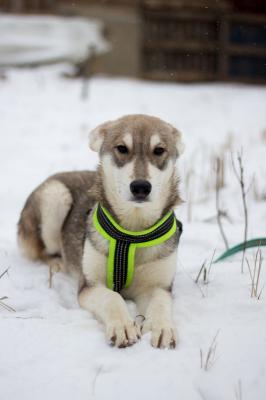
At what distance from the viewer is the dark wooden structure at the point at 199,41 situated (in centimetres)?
1391

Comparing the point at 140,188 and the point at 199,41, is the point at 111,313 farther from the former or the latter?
the point at 199,41

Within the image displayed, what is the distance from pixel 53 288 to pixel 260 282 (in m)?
1.38

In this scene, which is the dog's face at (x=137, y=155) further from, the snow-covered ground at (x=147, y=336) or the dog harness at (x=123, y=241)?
the snow-covered ground at (x=147, y=336)

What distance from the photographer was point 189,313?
2664mm

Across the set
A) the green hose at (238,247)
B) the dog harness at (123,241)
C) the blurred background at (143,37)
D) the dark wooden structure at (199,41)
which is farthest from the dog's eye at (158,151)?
the dark wooden structure at (199,41)

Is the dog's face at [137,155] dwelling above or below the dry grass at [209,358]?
above

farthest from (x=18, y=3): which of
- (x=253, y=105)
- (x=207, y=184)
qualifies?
(x=207, y=184)

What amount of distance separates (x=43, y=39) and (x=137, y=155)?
10.5 metres

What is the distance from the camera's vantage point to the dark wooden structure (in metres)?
13.9

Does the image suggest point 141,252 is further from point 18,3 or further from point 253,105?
point 18,3

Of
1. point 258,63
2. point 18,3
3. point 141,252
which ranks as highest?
point 18,3

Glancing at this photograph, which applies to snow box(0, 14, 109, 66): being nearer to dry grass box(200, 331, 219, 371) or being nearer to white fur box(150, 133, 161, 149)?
white fur box(150, 133, 161, 149)

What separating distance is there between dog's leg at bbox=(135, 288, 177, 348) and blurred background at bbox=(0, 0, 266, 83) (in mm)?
9842

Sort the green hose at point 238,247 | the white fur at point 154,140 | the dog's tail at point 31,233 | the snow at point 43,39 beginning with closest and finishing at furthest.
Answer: the white fur at point 154,140
the green hose at point 238,247
the dog's tail at point 31,233
the snow at point 43,39
